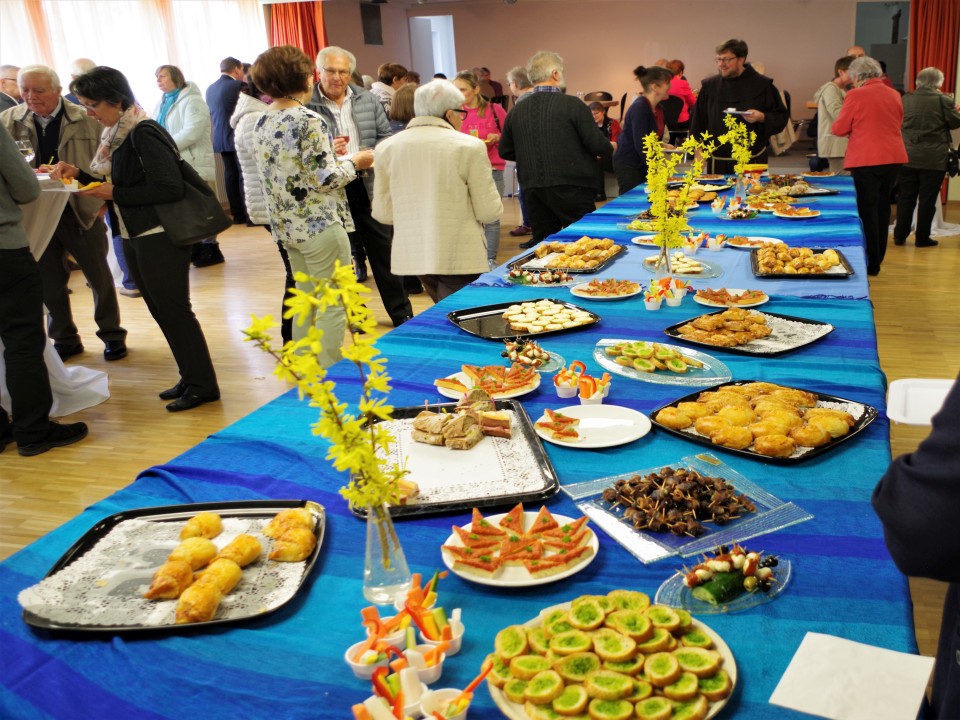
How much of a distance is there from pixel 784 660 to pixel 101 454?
3.12 meters

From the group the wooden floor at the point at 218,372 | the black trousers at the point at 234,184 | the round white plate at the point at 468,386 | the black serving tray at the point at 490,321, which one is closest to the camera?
the round white plate at the point at 468,386

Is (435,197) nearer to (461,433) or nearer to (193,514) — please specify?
(461,433)

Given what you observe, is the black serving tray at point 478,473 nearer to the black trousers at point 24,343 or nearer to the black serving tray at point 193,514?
the black serving tray at point 193,514

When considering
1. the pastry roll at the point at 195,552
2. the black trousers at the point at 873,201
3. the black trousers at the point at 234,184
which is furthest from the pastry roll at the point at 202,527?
the black trousers at the point at 234,184

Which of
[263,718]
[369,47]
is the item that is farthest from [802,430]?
[369,47]

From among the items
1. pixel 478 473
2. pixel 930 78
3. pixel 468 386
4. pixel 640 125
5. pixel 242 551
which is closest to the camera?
pixel 242 551

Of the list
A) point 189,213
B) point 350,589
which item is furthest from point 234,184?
point 350,589

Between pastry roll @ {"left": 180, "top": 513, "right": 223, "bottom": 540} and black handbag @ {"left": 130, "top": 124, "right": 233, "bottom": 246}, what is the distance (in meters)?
2.27

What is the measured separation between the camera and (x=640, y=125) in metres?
5.36

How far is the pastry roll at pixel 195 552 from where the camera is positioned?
1.19m

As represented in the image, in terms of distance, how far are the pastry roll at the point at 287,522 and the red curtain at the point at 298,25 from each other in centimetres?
972

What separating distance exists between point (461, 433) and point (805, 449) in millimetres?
650

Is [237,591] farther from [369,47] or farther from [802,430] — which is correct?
[369,47]

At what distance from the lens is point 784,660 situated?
99 cm
